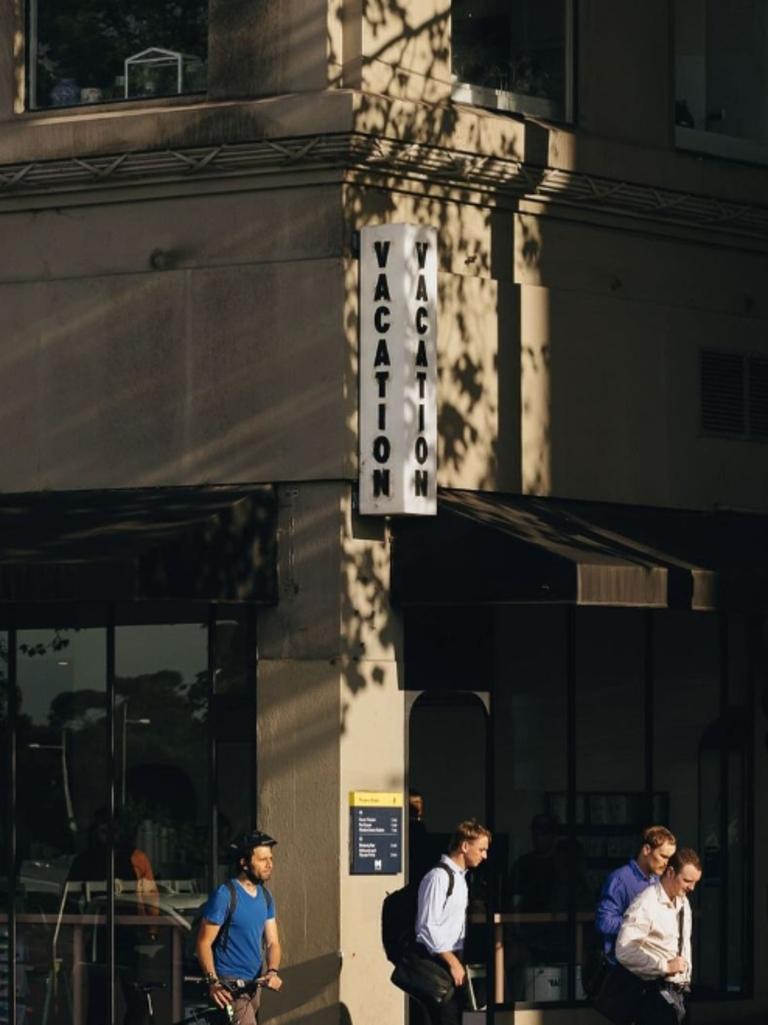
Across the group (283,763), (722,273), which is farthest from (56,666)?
(722,273)

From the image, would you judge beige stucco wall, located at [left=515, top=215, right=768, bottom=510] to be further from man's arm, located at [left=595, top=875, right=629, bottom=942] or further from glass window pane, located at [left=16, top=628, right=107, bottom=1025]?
man's arm, located at [left=595, top=875, right=629, bottom=942]

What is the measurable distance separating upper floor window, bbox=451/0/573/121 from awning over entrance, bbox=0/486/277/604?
3.75 meters

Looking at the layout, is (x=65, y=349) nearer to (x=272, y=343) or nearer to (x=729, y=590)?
(x=272, y=343)

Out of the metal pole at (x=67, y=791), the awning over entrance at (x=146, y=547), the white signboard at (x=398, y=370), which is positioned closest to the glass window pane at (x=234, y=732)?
the awning over entrance at (x=146, y=547)

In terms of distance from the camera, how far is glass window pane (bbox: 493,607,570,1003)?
66.7 feet

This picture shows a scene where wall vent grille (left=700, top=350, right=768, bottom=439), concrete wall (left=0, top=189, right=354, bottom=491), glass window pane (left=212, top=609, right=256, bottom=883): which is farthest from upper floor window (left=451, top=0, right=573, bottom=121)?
glass window pane (left=212, top=609, right=256, bottom=883)

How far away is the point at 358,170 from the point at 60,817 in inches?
206

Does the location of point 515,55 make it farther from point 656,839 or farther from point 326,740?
point 656,839

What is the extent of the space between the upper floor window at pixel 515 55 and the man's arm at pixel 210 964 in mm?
6988

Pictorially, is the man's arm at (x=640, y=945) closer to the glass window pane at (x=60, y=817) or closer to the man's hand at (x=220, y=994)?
the man's hand at (x=220, y=994)

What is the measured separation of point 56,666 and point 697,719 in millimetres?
5206

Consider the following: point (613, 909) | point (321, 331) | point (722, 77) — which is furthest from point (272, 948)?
point (722, 77)

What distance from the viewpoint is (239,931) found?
56.1 ft

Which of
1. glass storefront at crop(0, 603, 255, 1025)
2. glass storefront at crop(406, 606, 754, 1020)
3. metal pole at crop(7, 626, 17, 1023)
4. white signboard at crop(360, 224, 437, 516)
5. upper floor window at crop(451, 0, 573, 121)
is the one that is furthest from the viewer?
upper floor window at crop(451, 0, 573, 121)
